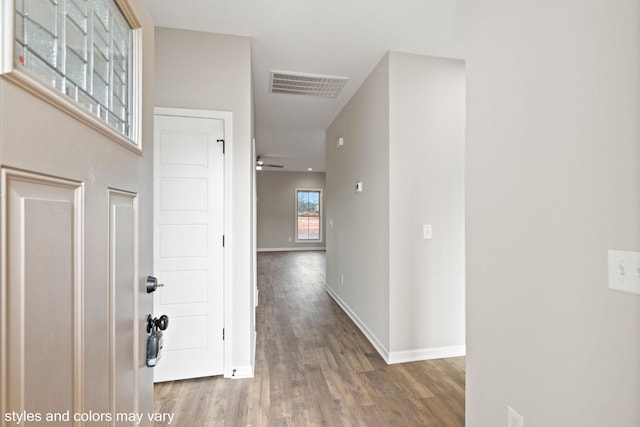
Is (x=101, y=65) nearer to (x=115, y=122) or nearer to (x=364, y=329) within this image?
(x=115, y=122)

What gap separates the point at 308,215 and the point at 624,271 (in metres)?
9.73

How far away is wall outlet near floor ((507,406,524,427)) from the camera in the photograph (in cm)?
122

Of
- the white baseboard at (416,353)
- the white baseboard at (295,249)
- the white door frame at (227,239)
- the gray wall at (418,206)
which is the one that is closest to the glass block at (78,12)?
the white door frame at (227,239)

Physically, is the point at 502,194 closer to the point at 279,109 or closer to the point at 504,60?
the point at 504,60

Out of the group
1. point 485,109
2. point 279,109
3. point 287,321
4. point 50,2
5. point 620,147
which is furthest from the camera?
point 279,109

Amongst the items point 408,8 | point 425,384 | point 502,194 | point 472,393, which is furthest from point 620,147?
point 425,384

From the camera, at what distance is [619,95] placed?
87 centimetres

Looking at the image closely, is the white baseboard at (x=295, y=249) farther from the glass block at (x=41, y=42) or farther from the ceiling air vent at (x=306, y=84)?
the glass block at (x=41, y=42)

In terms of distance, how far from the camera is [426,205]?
261 centimetres

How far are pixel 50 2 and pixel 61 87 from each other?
15 centimetres

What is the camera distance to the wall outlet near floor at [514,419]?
122cm

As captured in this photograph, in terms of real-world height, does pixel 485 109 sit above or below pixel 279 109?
below

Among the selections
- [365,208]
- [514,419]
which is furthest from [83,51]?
[365,208]

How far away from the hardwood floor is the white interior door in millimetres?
212
